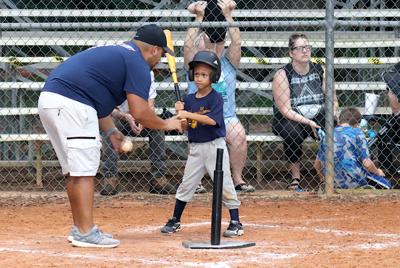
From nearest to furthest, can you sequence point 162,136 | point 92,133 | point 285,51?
point 92,133 < point 162,136 < point 285,51

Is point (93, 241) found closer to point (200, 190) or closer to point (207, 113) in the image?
point (207, 113)

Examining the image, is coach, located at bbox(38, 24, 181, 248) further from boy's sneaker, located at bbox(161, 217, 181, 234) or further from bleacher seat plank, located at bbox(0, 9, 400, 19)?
bleacher seat plank, located at bbox(0, 9, 400, 19)

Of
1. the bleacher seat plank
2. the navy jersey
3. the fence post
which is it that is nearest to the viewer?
the navy jersey

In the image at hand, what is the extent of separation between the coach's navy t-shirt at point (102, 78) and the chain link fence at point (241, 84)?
259 cm

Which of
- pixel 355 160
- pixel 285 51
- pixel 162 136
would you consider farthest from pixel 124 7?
pixel 355 160

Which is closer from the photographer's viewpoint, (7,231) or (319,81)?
(7,231)

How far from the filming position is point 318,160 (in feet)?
33.1

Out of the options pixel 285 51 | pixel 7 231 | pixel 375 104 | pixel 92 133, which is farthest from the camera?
pixel 285 51

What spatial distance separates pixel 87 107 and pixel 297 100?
3.75 metres

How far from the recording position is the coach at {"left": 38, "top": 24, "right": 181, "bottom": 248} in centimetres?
684

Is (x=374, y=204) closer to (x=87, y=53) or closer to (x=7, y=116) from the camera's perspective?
(x=87, y=53)

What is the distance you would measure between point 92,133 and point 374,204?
12.0 feet

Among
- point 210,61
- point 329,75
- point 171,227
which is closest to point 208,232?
point 171,227

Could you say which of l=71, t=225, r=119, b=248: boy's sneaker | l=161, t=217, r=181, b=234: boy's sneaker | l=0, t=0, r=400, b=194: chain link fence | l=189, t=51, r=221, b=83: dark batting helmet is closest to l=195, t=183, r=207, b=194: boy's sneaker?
l=0, t=0, r=400, b=194: chain link fence
